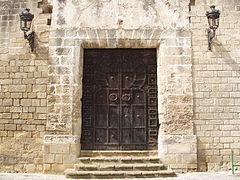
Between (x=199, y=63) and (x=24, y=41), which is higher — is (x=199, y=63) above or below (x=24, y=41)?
below

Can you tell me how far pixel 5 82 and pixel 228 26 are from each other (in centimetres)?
507

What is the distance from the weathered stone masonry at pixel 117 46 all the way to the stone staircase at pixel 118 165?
240mm

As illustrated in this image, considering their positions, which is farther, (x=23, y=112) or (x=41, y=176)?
(x=23, y=112)

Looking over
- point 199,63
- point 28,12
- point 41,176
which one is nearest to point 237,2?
point 199,63

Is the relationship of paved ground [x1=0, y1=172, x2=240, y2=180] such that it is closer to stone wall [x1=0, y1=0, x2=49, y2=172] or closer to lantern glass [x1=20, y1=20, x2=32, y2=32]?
stone wall [x1=0, y1=0, x2=49, y2=172]

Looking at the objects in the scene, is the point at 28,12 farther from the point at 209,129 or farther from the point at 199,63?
the point at 209,129

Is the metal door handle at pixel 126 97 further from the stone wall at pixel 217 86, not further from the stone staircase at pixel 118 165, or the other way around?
the stone wall at pixel 217 86

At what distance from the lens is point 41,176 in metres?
5.35

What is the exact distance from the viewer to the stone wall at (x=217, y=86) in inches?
226

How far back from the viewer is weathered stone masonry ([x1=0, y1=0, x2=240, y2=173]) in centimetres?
572

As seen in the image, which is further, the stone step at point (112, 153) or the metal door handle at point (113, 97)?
the metal door handle at point (113, 97)

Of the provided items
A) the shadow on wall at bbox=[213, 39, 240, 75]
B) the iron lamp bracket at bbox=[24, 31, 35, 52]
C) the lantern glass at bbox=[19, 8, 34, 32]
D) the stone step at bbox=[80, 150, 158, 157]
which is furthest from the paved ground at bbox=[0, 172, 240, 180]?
the lantern glass at bbox=[19, 8, 34, 32]

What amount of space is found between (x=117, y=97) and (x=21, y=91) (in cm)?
209

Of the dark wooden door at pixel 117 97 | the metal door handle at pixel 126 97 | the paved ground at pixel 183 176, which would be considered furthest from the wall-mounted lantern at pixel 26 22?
the paved ground at pixel 183 176
